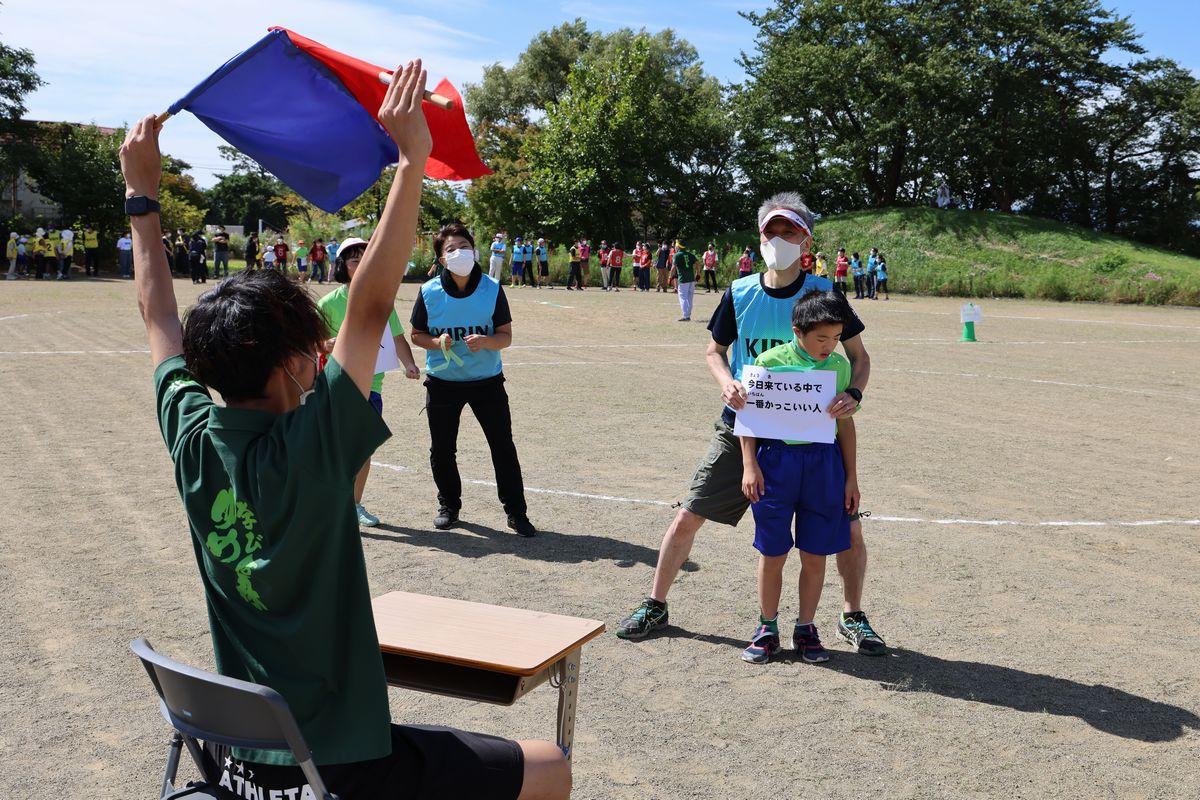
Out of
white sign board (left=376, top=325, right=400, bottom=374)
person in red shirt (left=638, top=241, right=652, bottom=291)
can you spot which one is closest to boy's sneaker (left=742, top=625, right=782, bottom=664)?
white sign board (left=376, top=325, right=400, bottom=374)

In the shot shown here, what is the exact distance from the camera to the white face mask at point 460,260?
750 cm

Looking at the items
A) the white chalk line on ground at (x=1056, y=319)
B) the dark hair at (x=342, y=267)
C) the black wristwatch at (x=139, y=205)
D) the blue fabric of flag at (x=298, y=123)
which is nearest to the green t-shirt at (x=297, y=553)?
the black wristwatch at (x=139, y=205)

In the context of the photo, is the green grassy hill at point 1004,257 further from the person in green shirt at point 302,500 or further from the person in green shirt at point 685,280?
the person in green shirt at point 302,500

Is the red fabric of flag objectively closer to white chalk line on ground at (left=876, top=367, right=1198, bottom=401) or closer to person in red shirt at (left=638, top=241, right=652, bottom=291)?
white chalk line on ground at (left=876, top=367, right=1198, bottom=401)

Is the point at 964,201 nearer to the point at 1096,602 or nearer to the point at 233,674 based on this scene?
the point at 1096,602

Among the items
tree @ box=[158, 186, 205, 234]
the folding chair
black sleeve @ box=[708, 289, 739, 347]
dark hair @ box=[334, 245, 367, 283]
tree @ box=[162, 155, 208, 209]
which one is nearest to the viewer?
the folding chair

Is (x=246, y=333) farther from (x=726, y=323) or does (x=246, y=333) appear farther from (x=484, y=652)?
(x=726, y=323)

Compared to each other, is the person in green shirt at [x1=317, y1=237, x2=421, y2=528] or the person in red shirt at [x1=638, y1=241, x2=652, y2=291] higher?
the person in red shirt at [x1=638, y1=241, x2=652, y2=291]

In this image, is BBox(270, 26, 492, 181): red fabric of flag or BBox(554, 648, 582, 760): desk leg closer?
BBox(554, 648, 582, 760): desk leg

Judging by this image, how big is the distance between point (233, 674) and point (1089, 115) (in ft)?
190

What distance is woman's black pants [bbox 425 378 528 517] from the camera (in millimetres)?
7578

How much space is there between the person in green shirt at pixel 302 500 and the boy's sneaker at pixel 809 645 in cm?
331

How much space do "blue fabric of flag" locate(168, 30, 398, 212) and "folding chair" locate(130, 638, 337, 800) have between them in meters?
1.67

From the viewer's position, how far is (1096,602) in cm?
621
